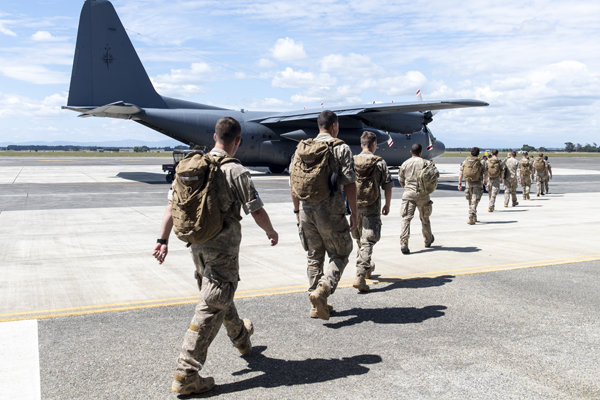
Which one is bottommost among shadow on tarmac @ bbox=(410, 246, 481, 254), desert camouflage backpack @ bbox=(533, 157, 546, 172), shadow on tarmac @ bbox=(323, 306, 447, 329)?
shadow on tarmac @ bbox=(323, 306, 447, 329)

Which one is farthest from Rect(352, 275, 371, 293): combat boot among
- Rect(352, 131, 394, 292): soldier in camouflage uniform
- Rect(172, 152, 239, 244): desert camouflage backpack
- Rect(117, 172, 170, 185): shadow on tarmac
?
Rect(117, 172, 170, 185): shadow on tarmac

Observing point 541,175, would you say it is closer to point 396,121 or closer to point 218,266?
point 396,121

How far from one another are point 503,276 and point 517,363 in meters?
3.38

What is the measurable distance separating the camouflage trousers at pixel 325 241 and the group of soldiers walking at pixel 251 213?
0.01 meters

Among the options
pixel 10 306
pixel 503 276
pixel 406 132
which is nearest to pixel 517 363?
pixel 503 276

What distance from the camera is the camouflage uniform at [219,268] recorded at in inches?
153

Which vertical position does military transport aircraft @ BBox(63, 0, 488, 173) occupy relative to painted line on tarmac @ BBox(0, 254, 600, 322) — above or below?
above

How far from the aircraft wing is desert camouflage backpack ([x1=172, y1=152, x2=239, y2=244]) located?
66.7 feet

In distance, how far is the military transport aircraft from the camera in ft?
78.9

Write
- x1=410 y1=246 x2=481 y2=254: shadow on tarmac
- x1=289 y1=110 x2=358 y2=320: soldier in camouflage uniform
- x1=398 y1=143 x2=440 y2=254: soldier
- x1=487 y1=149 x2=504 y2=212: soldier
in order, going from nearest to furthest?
x1=289 y1=110 x2=358 y2=320: soldier in camouflage uniform → x1=398 y1=143 x2=440 y2=254: soldier → x1=410 y1=246 x2=481 y2=254: shadow on tarmac → x1=487 y1=149 x2=504 y2=212: soldier

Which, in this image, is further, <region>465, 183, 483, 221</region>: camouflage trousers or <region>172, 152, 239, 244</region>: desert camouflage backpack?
<region>465, 183, 483, 221</region>: camouflage trousers

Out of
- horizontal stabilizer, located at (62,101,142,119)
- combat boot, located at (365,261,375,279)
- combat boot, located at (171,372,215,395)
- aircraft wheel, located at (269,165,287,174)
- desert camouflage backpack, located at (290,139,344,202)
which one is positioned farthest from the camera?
aircraft wheel, located at (269,165,287,174)

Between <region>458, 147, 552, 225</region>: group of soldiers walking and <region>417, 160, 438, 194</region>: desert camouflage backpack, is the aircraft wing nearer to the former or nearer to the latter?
<region>458, 147, 552, 225</region>: group of soldiers walking

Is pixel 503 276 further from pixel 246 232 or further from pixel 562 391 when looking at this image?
pixel 246 232
